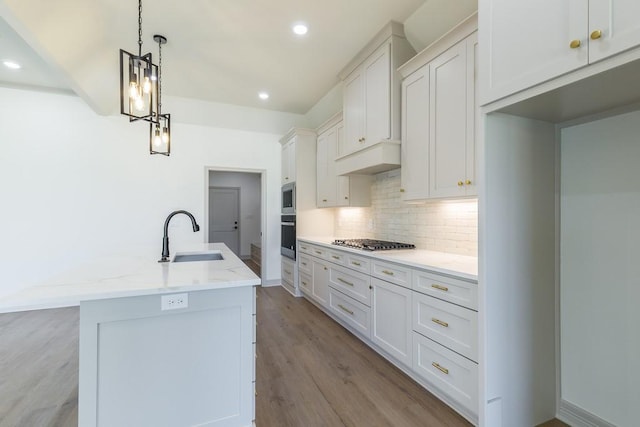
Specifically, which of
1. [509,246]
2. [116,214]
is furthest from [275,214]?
[509,246]

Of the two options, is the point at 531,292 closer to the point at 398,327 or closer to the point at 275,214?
the point at 398,327

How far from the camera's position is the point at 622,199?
A: 1.48 m

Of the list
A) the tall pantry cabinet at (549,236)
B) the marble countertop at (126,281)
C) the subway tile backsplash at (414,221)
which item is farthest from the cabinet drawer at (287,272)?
the tall pantry cabinet at (549,236)

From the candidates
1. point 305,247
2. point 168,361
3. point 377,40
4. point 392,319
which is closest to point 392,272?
point 392,319

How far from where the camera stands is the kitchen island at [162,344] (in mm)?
1302

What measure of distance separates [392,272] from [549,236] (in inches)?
41.3

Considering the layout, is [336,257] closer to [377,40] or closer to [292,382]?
[292,382]

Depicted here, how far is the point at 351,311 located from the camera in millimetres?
2971

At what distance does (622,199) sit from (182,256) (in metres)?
3.11

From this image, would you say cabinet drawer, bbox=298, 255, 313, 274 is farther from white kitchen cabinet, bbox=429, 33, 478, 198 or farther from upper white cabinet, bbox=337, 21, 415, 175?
white kitchen cabinet, bbox=429, 33, 478, 198

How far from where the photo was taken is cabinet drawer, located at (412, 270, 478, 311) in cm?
169

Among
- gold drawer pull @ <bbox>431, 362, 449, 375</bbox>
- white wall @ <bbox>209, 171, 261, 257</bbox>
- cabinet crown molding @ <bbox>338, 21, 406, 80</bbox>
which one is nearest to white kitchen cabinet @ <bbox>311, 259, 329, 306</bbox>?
gold drawer pull @ <bbox>431, 362, 449, 375</bbox>

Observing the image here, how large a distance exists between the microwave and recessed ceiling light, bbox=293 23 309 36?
7.00 feet

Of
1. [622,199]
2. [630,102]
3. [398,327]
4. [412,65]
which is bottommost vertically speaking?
[398,327]
